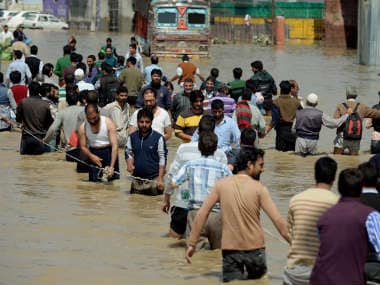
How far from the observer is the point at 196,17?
159 ft

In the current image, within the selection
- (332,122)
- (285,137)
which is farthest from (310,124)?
(285,137)

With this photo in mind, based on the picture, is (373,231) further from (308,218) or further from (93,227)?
(93,227)

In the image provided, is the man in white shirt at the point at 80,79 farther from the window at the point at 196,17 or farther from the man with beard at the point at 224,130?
the window at the point at 196,17

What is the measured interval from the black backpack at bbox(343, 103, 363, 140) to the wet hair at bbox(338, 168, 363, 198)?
39.0ft

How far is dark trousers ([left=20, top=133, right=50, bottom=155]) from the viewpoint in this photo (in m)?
20.1

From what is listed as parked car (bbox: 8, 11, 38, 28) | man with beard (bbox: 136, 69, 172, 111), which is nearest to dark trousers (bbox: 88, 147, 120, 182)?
man with beard (bbox: 136, 69, 172, 111)

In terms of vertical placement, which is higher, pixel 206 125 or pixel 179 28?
pixel 179 28

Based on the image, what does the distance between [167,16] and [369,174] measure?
38.9 m

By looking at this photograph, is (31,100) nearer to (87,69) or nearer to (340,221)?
(87,69)

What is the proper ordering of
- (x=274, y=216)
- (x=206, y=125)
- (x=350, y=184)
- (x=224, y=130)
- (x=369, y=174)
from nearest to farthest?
(x=350, y=184) → (x=369, y=174) → (x=274, y=216) → (x=206, y=125) → (x=224, y=130)

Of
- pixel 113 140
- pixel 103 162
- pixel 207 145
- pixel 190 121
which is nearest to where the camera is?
pixel 207 145

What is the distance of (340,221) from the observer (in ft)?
27.6

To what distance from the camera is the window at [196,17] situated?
48250mm

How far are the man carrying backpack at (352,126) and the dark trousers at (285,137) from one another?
2.32 feet
